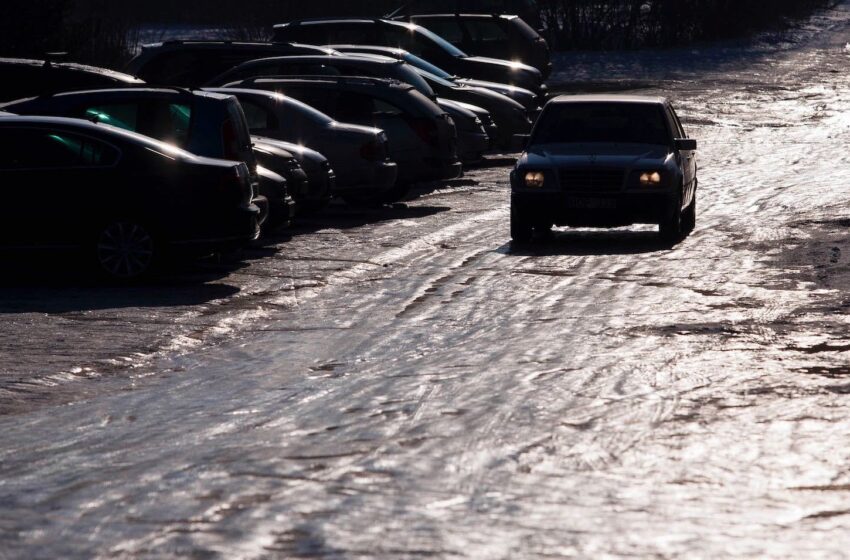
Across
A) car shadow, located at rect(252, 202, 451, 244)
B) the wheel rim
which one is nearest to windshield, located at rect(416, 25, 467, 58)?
car shadow, located at rect(252, 202, 451, 244)

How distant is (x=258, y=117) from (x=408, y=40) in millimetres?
12482

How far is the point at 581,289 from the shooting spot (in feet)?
45.3

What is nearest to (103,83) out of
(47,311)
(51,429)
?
(47,311)

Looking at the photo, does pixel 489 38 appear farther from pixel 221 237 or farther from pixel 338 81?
pixel 221 237

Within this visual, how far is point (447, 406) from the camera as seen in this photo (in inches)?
356

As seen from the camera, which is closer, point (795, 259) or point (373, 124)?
point (795, 259)

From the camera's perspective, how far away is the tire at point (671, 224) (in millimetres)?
17141

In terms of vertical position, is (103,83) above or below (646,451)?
above

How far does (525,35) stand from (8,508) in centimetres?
3005

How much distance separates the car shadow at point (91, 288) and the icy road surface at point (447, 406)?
7 cm

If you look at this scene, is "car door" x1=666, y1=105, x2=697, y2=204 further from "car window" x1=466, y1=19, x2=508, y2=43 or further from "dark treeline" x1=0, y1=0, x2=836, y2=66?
"dark treeline" x1=0, y1=0, x2=836, y2=66

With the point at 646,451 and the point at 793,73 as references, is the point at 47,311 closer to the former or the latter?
the point at 646,451

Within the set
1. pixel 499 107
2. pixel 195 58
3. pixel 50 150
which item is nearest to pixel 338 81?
pixel 195 58

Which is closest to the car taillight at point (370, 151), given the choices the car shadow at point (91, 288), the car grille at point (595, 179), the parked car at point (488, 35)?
the car grille at point (595, 179)
